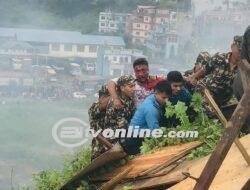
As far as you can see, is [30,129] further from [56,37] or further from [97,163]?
[97,163]

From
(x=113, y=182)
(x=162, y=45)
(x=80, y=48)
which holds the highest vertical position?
(x=113, y=182)

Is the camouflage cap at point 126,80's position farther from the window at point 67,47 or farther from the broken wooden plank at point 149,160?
the window at point 67,47

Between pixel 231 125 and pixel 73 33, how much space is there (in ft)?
175

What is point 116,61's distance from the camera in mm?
53406

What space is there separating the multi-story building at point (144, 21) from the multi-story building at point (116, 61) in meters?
1.83

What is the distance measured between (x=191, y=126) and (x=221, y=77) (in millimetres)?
983

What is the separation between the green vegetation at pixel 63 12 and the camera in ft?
190

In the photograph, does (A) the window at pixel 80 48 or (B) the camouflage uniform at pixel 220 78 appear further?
(A) the window at pixel 80 48

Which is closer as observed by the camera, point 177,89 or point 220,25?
point 177,89

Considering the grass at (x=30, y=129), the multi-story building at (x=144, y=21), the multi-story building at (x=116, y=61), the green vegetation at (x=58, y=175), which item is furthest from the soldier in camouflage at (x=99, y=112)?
the grass at (x=30, y=129)

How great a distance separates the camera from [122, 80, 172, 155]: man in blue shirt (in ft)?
18.1

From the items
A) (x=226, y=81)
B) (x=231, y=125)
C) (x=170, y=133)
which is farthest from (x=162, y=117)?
(x=231, y=125)

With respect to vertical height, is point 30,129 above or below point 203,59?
below

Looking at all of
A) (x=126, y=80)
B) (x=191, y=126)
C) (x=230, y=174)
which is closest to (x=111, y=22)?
(x=126, y=80)
